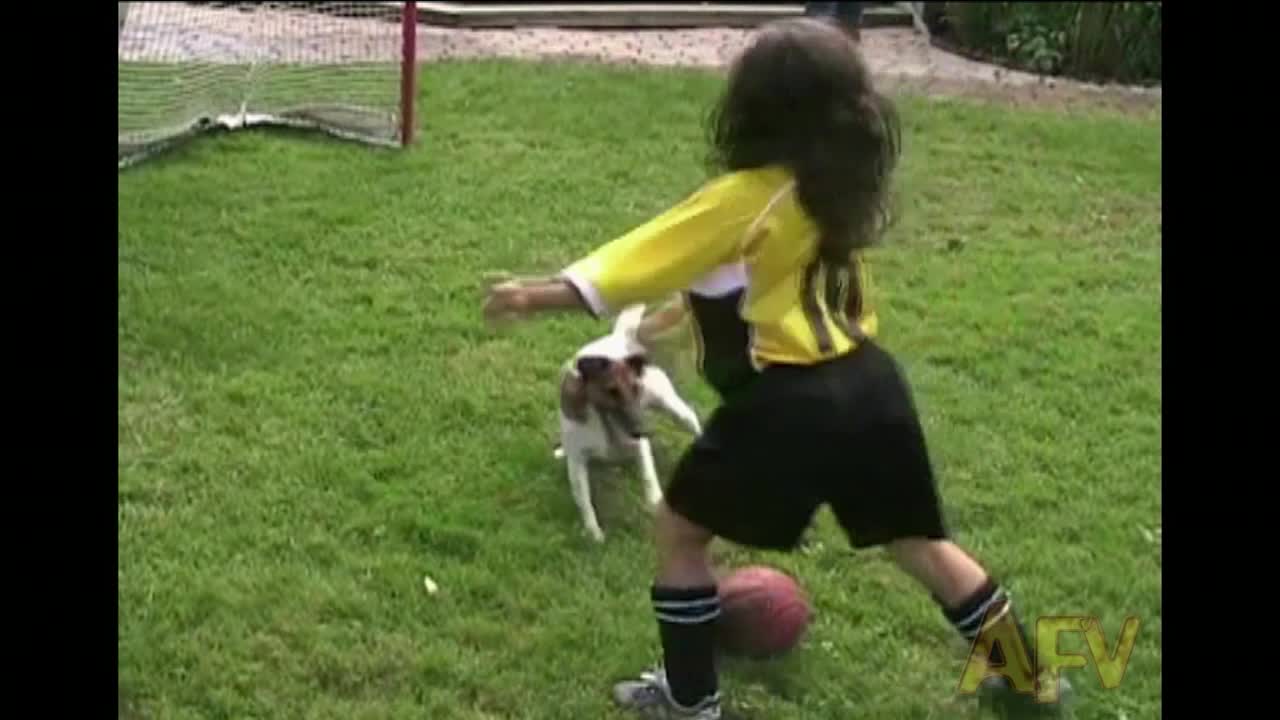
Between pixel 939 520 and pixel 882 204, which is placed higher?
pixel 882 204

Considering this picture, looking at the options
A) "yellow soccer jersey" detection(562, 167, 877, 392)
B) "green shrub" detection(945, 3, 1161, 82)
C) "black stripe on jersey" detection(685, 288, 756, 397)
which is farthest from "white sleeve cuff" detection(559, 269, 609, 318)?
"green shrub" detection(945, 3, 1161, 82)

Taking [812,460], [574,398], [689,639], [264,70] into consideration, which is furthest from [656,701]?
[264,70]

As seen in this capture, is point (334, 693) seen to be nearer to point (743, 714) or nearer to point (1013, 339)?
point (743, 714)

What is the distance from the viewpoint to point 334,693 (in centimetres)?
396

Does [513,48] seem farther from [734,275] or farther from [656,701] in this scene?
[734,275]

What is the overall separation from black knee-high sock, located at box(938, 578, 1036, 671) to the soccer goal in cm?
421


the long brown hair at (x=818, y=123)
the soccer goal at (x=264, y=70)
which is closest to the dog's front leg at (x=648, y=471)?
the long brown hair at (x=818, y=123)

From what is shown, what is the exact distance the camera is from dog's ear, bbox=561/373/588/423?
4.58m

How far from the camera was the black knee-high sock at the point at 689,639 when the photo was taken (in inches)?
151

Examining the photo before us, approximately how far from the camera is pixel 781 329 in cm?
366

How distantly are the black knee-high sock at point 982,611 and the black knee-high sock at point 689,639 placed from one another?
48cm

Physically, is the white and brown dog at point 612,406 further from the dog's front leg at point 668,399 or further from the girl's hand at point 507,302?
the girl's hand at point 507,302

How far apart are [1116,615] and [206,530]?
2.08 m
